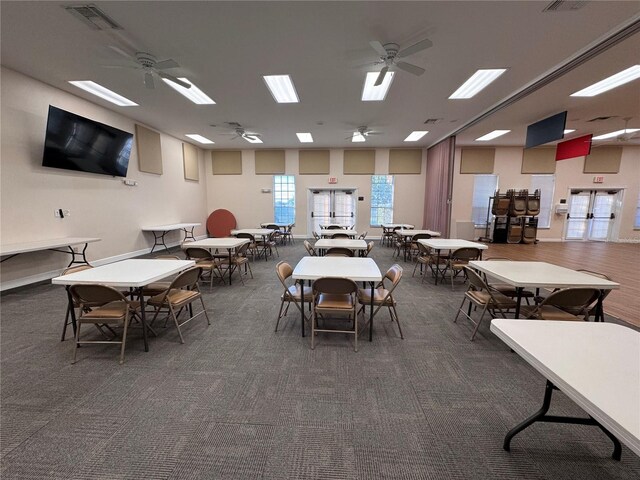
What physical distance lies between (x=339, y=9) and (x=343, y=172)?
7.52 m

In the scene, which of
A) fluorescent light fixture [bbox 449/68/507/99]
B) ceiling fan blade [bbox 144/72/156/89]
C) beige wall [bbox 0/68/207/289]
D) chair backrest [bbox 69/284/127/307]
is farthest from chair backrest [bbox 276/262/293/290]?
beige wall [bbox 0/68/207/289]

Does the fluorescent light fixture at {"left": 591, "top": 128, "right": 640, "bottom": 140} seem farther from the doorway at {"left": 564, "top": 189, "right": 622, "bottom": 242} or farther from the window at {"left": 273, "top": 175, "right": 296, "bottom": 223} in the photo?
the window at {"left": 273, "top": 175, "right": 296, "bottom": 223}

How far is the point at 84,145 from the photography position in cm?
535

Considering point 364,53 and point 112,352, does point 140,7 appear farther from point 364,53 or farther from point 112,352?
point 112,352

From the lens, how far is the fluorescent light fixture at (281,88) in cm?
478

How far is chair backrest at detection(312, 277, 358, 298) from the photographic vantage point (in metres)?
2.53

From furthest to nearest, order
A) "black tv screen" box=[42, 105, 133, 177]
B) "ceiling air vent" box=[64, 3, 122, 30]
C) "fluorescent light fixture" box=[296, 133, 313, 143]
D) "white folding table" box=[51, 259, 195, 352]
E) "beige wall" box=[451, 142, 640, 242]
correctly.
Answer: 1. "beige wall" box=[451, 142, 640, 242]
2. "fluorescent light fixture" box=[296, 133, 313, 143]
3. "black tv screen" box=[42, 105, 133, 177]
4. "ceiling air vent" box=[64, 3, 122, 30]
5. "white folding table" box=[51, 259, 195, 352]

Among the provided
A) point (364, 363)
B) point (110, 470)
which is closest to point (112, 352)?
point (110, 470)

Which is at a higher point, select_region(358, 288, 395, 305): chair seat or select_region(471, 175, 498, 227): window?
select_region(471, 175, 498, 227): window

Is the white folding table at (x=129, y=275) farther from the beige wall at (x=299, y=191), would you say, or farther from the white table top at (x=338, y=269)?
the beige wall at (x=299, y=191)

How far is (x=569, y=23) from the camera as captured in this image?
10.5ft

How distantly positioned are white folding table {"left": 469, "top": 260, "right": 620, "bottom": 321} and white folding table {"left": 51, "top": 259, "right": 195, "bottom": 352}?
3.50m

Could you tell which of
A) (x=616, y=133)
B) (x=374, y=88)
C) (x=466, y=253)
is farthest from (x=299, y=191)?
(x=616, y=133)

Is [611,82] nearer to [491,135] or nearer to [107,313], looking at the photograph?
[491,135]
